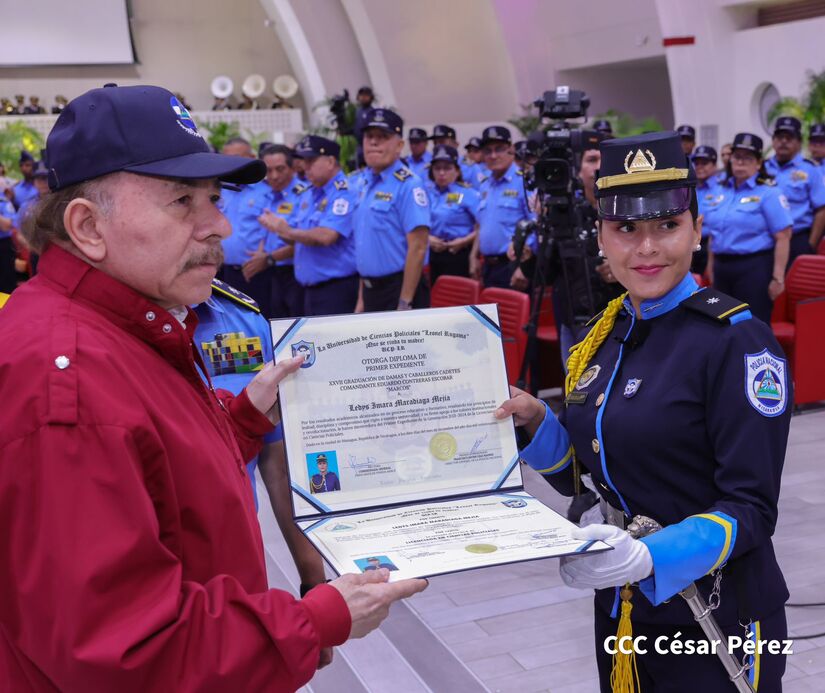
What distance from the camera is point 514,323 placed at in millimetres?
5105

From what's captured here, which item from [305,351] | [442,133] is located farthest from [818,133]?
[305,351]

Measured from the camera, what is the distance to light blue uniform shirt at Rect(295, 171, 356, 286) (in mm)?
5953

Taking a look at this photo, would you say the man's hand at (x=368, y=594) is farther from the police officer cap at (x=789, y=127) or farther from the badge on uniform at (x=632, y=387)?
the police officer cap at (x=789, y=127)

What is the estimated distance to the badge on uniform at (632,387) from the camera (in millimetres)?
1576

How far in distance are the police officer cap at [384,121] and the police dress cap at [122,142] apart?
451 cm

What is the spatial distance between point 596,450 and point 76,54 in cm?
2298

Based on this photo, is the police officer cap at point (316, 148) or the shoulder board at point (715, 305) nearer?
the shoulder board at point (715, 305)

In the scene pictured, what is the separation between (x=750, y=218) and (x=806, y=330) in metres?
1.06

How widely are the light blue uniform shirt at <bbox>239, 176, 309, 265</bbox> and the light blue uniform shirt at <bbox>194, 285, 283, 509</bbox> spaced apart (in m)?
4.63

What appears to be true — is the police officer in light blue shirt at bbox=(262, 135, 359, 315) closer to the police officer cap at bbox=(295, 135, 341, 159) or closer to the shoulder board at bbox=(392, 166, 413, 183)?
the police officer cap at bbox=(295, 135, 341, 159)

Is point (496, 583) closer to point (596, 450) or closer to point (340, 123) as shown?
point (596, 450)

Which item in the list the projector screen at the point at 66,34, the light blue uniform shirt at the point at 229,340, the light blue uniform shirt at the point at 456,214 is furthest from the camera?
the projector screen at the point at 66,34
